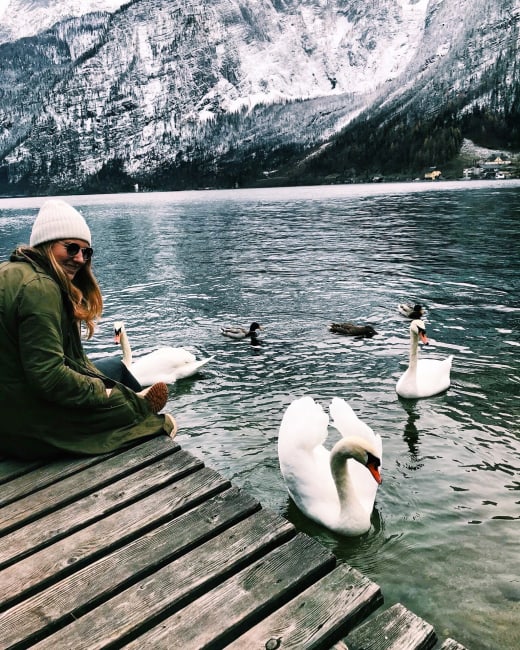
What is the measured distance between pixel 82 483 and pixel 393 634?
2879 millimetres

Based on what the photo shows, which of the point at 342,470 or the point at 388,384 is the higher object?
the point at 342,470

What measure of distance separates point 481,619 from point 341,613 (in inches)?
110

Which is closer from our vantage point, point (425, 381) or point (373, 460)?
point (373, 460)

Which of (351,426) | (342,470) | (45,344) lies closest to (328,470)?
(351,426)

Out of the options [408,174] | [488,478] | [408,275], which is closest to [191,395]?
[488,478]

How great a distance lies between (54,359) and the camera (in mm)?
4812

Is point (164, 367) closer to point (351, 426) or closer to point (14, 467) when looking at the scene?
point (351, 426)

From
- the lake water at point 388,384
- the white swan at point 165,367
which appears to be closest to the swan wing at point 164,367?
the white swan at point 165,367

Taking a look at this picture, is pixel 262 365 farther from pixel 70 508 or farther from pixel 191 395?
pixel 70 508

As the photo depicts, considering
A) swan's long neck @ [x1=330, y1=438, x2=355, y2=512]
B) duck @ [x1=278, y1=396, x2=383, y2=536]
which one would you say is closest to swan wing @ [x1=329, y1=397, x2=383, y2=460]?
duck @ [x1=278, y1=396, x2=383, y2=536]

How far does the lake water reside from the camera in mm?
6340

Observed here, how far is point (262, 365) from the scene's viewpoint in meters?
13.3

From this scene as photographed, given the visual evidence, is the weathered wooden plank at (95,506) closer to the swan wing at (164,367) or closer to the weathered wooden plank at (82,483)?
the weathered wooden plank at (82,483)

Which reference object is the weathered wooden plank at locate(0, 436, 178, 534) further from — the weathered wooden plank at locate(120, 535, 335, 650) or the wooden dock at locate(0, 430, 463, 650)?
the weathered wooden plank at locate(120, 535, 335, 650)
